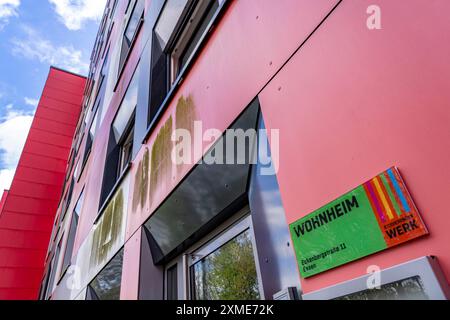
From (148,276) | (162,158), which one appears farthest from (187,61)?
(148,276)

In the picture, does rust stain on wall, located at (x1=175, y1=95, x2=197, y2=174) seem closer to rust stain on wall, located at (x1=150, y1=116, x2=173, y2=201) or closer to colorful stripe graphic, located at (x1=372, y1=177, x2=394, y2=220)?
rust stain on wall, located at (x1=150, y1=116, x2=173, y2=201)

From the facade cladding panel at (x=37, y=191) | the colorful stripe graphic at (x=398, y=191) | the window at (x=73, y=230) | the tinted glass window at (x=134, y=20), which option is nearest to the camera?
the colorful stripe graphic at (x=398, y=191)

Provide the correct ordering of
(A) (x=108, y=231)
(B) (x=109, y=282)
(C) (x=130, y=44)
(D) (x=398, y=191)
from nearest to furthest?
(D) (x=398, y=191), (B) (x=109, y=282), (A) (x=108, y=231), (C) (x=130, y=44)

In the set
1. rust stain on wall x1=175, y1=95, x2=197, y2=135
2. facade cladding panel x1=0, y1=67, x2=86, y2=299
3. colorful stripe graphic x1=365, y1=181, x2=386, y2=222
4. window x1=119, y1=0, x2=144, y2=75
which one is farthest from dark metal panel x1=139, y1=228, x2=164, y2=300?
→ facade cladding panel x1=0, y1=67, x2=86, y2=299

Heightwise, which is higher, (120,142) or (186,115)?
(120,142)

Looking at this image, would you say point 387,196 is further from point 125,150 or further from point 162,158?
point 125,150

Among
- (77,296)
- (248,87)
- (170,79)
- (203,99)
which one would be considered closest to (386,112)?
(248,87)

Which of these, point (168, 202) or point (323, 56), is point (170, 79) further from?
point (323, 56)

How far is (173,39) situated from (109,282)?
2.67 m

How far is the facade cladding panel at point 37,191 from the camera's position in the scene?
869 centimetres

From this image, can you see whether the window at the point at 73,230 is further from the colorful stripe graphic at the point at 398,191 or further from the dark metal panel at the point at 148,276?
the colorful stripe graphic at the point at 398,191

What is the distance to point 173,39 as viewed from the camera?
10.7ft

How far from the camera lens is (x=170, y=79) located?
321cm

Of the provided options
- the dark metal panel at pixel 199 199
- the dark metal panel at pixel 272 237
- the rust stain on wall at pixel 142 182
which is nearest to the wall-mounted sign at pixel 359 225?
the dark metal panel at pixel 272 237
